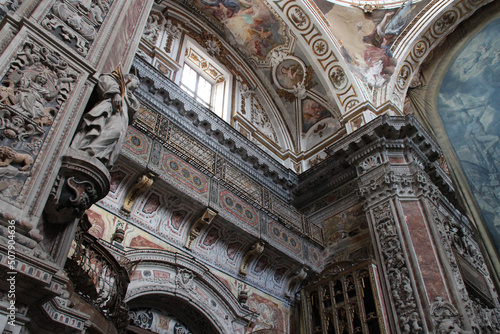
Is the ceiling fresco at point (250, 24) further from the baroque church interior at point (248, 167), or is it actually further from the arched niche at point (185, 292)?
the arched niche at point (185, 292)

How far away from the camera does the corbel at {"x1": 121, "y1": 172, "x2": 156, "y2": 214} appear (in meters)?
6.49

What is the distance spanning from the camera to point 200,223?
23.6ft

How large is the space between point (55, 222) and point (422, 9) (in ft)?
42.1

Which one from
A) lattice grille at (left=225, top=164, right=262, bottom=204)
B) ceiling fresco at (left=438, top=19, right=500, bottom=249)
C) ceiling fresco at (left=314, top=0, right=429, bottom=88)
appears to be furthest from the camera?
ceiling fresco at (left=438, top=19, right=500, bottom=249)

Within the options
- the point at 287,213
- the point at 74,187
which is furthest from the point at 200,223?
the point at 74,187

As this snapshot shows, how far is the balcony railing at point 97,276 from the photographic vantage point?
347cm

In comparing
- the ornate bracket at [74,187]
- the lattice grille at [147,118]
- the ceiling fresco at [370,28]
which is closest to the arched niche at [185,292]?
the lattice grille at [147,118]

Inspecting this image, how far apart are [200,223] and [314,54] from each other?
7067 mm

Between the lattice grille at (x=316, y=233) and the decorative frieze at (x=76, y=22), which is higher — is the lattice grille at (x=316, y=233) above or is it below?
above

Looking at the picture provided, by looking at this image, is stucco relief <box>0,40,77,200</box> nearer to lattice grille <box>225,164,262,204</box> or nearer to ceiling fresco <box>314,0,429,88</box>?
lattice grille <box>225,164,262,204</box>

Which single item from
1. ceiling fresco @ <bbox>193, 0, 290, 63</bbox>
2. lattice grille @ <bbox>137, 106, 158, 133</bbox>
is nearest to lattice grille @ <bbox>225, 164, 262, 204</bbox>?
lattice grille @ <bbox>137, 106, 158, 133</bbox>

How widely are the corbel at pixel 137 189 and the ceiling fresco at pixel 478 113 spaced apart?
1013cm

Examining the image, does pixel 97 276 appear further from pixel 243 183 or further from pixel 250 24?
pixel 250 24

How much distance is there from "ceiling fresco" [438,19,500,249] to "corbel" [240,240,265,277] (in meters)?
7.82
